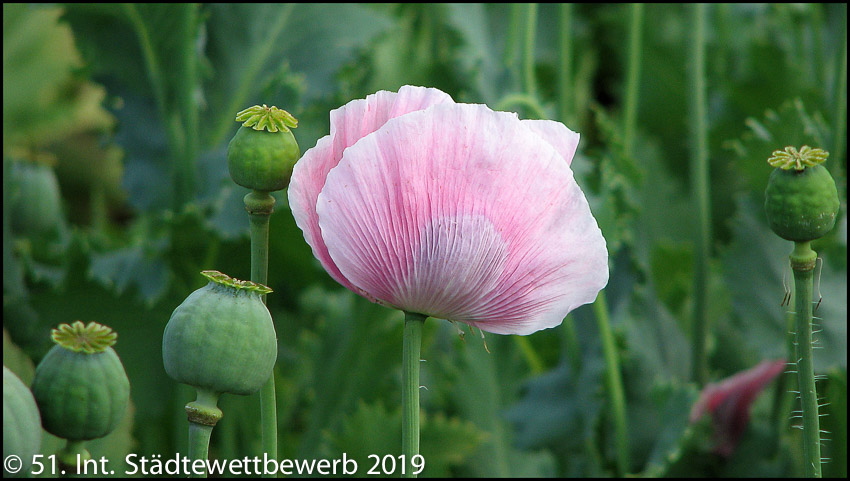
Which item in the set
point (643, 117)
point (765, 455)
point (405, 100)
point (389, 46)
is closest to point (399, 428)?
point (765, 455)

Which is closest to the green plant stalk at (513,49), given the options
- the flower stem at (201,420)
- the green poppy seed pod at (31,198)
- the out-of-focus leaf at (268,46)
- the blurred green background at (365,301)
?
the blurred green background at (365,301)

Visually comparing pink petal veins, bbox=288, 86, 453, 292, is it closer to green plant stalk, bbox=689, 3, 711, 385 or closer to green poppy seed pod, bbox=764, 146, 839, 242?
green poppy seed pod, bbox=764, 146, 839, 242

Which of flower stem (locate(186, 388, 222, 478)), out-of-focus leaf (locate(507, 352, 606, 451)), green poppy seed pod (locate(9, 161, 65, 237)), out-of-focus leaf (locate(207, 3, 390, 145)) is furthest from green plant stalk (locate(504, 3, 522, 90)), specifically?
flower stem (locate(186, 388, 222, 478))

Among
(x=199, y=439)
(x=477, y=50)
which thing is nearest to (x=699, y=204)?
(x=477, y=50)

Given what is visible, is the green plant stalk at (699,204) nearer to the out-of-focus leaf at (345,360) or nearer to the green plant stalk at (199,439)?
the out-of-focus leaf at (345,360)

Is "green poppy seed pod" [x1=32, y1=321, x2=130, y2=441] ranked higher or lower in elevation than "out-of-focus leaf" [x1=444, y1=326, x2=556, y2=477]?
higher

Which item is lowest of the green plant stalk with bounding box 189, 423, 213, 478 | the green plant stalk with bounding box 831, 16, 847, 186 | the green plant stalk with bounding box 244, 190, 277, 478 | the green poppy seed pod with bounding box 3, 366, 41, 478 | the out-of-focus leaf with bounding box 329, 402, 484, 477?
the out-of-focus leaf with bounding box 329, 402, 484, 477

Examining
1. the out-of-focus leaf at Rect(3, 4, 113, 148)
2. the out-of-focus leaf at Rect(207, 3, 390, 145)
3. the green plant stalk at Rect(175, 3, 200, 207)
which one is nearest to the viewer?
the green plant stalk at Rect(175, 3, 200, 207)
